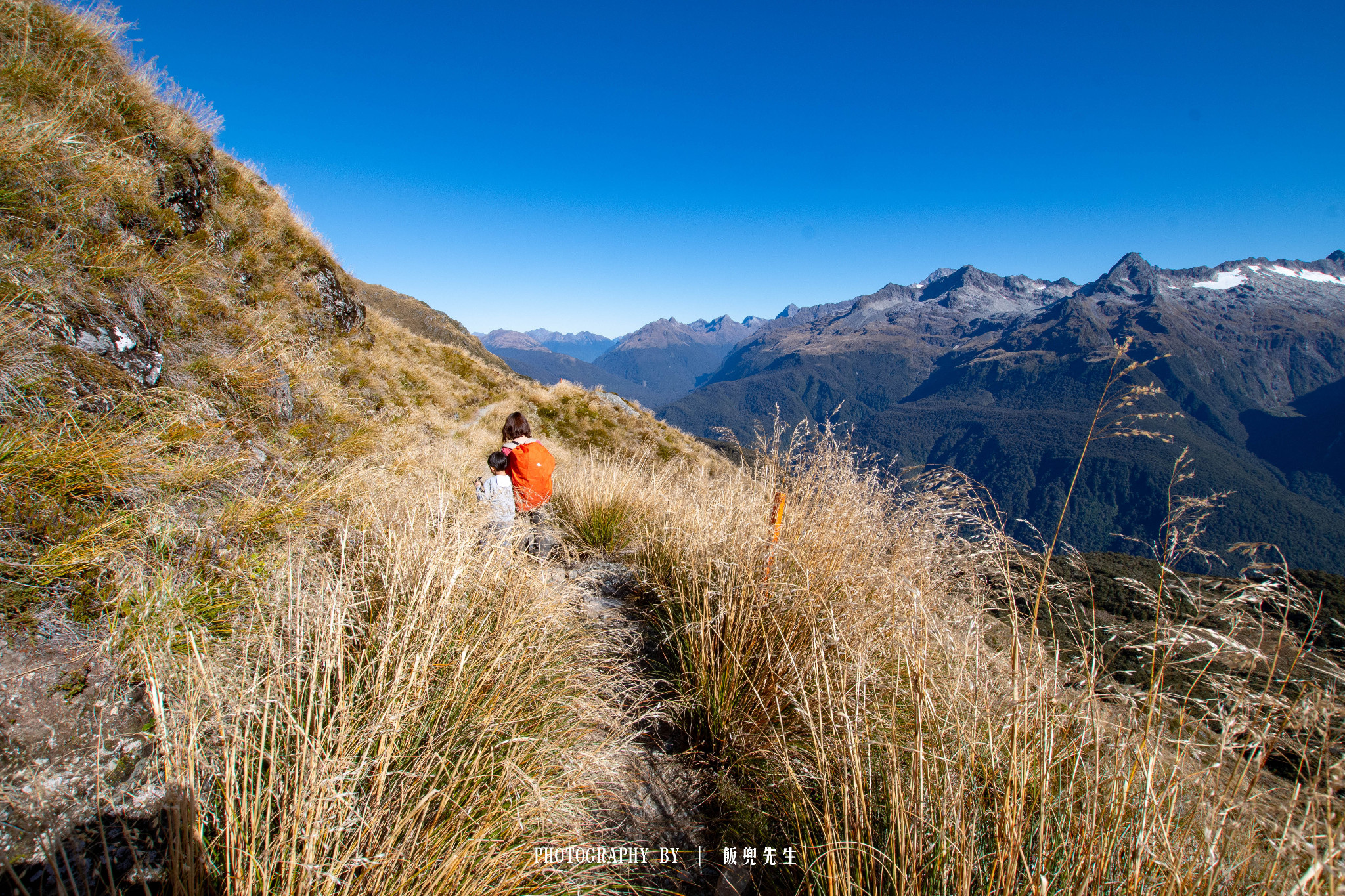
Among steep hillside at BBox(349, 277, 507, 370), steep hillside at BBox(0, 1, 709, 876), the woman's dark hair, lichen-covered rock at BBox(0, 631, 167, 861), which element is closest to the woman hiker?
the woman's dark hair

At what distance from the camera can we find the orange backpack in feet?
15.8

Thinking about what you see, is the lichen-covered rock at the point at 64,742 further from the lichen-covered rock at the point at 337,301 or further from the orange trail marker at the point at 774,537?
the lichen-covered rock at the point at 337,301

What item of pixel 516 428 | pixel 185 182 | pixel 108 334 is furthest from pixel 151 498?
pixel 185 182

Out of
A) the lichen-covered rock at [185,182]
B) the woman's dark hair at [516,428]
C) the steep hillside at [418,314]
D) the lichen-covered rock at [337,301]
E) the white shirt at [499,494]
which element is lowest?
the white shirt at [499,494]

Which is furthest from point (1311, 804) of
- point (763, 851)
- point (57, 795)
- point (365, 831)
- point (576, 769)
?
point (57, 795)

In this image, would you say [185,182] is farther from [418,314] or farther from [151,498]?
[418,314]

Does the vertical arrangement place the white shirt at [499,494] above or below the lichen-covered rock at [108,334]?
below

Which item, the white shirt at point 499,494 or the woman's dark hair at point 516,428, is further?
the woman's dark hair at point 516,428

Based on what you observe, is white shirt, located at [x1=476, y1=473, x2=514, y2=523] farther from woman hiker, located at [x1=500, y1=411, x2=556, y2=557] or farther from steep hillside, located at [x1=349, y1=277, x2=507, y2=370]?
steep hillside, located at [x1=349, y1=277, x2=507, y2=370]

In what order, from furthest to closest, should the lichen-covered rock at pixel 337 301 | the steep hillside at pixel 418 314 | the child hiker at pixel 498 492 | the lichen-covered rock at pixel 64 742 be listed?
the steep hillside at pixel 418 314 → the lichen-covered rock at pixel 337 301 → the child hiker at pixel 498 492 → the lichen-covered rock at pixel 64 742

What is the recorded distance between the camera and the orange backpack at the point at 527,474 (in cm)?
480

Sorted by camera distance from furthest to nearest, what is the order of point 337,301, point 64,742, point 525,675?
1. point 337,301
2. point 525,675
3. point 64,742

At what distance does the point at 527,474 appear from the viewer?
4809mm

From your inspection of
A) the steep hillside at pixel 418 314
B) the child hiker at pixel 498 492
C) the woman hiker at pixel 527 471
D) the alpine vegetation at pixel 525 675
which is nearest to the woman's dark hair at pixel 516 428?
the woman hiker at pixel 527 471
